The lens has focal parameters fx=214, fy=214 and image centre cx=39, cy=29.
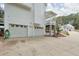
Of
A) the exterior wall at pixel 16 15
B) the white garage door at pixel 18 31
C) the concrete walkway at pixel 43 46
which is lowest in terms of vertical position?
the concrete walkway at pixel 43 46

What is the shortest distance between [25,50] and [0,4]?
3.84ft

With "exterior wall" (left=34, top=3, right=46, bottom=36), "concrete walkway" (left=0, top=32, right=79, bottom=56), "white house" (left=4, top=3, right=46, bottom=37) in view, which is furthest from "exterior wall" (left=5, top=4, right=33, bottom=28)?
"concrete walkway" (left=0, top=32, right=79, bottom=56)

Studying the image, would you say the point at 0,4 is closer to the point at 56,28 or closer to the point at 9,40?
the point at 9,40

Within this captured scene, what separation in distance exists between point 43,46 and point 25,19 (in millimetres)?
740

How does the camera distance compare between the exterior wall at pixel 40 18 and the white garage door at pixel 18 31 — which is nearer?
the white garage door at pixel 18 31

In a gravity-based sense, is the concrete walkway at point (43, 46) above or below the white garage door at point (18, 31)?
below

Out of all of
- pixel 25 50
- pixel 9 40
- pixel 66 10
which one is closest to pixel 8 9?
pixel 9 40

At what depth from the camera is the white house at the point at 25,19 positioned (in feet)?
15.8

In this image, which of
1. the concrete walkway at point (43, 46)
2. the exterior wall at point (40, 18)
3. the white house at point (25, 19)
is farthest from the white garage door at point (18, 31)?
the exterior wall at point (40, 18)

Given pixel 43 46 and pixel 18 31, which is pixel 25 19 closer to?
pixel 18 31

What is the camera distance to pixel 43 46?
191 inches

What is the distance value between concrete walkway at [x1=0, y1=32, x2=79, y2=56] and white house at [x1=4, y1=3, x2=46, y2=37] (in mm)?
180

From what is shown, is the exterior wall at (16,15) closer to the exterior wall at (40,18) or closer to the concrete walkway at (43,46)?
the exterior wall at (40,18)

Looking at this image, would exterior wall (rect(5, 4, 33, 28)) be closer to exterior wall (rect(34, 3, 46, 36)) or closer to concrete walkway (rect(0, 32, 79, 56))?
exterior wall (rect(34, 3, 46, 36))
